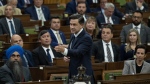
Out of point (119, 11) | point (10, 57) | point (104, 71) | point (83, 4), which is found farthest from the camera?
point (119, 11)

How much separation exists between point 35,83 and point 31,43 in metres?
2.46

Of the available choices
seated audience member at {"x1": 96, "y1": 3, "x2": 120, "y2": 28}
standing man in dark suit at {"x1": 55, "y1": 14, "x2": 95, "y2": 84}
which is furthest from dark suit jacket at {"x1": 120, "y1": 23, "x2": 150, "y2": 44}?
standing man in dark suit at {"x1": 55, "y1": 14, "x2": 95, "y2": 84}

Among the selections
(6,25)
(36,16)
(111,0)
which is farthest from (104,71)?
(111,0)

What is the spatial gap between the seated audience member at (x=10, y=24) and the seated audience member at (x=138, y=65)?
2971mm

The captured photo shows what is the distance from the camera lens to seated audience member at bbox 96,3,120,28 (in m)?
10.7

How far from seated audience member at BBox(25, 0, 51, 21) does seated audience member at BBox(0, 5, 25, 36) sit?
1089 mm

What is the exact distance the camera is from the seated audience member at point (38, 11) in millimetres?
11000

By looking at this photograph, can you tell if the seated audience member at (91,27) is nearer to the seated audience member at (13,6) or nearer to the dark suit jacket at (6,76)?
the seated audience member at (13,6)

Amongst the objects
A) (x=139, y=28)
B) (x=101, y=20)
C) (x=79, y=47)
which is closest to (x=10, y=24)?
(x=101, y=20)

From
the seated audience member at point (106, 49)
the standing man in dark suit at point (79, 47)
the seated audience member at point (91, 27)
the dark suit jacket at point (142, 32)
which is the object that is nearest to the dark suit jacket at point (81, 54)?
the standing man in dark suit at point (79, 47)

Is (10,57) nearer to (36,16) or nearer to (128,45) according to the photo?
(128,45)

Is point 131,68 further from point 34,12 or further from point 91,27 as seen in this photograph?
point 34,12

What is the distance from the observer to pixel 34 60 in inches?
317

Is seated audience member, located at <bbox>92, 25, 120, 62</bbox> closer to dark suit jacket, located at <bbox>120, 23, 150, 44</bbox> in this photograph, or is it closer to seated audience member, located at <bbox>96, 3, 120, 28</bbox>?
dark suit jacket, located at <bbox>120, 23, 150, 44</bbox>
